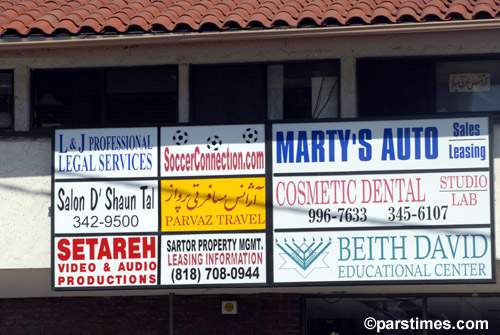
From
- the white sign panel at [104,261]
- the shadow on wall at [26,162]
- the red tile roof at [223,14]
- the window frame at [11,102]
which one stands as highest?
the red tile roof at [223,14]

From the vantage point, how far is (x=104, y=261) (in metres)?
12.5

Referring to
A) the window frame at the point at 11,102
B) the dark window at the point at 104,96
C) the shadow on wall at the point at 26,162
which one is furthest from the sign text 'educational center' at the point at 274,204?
the window frame at the point at 11,102

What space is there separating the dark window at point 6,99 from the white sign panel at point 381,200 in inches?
148

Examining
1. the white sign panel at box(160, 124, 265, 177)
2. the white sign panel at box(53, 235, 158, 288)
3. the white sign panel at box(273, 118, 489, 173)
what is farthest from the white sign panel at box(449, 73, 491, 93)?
the white sign panel at box(53, 235, 158, 288)

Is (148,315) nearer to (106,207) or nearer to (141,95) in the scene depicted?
(106,207)

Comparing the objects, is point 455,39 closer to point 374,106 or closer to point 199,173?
point 374,106

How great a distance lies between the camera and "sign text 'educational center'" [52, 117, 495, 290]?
1206cm

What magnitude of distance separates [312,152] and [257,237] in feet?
4.08

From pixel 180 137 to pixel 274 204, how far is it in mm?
1455

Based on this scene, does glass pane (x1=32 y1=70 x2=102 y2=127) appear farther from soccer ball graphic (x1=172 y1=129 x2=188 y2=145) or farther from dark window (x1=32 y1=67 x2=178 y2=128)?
soccer ball graphic (x1=172 y1=129 x2=188 y2=145)

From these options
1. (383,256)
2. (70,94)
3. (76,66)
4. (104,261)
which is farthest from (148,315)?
(383,256)

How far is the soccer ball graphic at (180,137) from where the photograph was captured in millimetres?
12508

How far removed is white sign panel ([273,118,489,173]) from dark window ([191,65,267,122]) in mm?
979

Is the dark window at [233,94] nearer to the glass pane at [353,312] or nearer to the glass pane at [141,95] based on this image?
the glass pane at [141,95]
